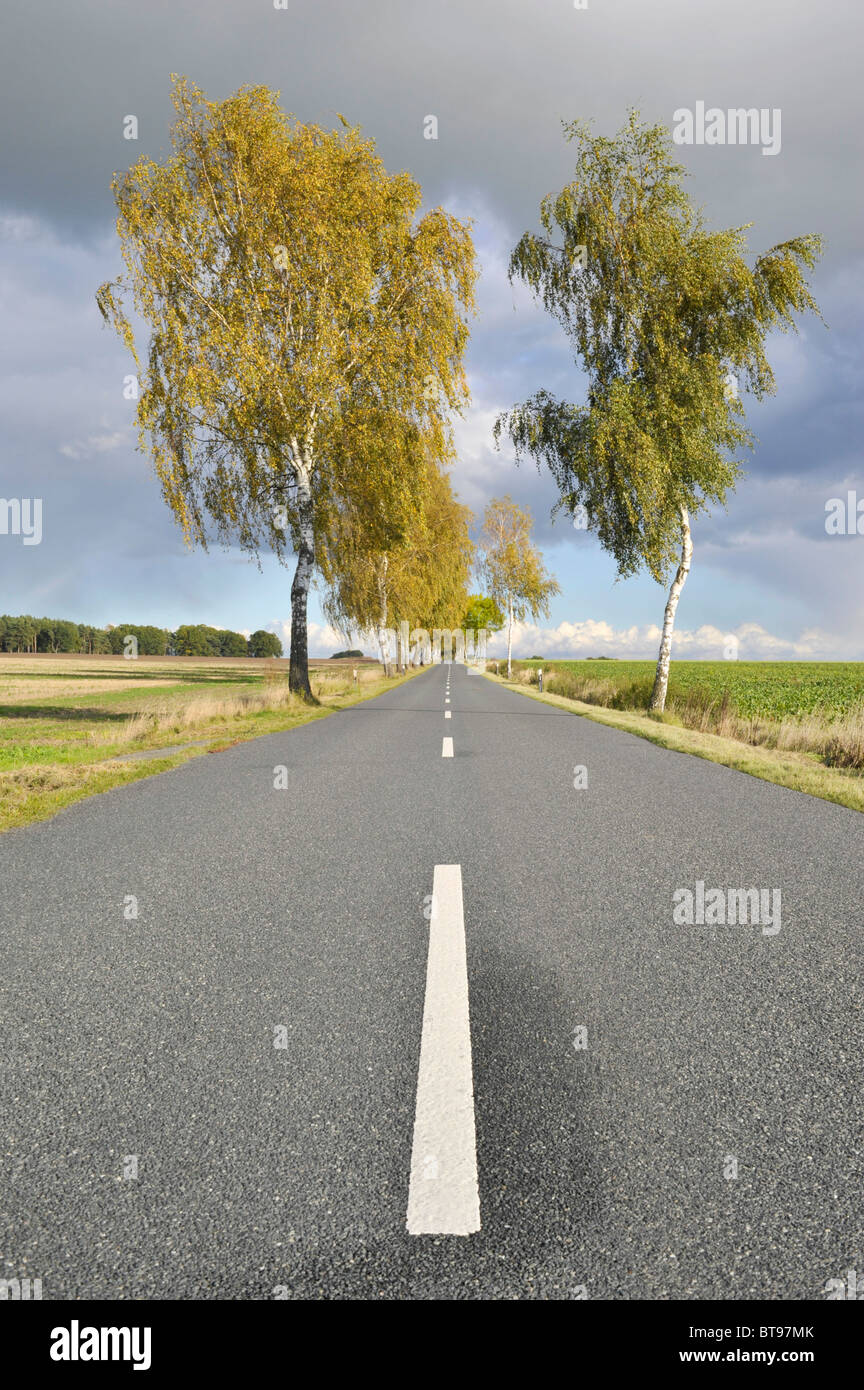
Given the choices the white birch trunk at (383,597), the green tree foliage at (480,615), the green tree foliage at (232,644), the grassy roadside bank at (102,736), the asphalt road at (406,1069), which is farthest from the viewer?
the green tree foliage at (232,644)

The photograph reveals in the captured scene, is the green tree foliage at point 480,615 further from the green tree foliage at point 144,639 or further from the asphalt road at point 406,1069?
the asphalt road at point 406,1069

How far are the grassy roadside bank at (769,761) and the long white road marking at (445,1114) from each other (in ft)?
19.9

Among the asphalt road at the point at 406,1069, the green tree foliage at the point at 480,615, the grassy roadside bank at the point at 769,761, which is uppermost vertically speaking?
the green tree foliage at the point at 480,615

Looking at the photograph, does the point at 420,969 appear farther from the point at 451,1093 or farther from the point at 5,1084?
the point at 5,1084

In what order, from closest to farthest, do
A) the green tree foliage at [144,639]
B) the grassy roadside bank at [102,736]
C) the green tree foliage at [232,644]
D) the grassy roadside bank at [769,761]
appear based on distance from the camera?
the grassy roadside bank at [102,736] → the grassy roadside bank at [769,761] → the green tree foliage at [144,639] → the green tree foliage at [232,644]

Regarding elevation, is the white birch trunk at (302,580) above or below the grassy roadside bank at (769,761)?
above

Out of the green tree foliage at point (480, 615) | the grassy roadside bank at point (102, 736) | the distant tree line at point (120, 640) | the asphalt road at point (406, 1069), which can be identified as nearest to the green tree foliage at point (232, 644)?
the distant tree line at point (120, 640)

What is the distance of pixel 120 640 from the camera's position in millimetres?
117375

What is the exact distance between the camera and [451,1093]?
2469mm

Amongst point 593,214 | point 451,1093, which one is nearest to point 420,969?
point 451,1093

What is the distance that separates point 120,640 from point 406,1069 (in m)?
125

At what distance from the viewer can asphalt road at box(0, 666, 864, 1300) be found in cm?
180

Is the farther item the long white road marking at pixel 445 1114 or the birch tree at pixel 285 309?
the birch tree at pixel 285 309

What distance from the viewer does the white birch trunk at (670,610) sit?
1845cm
